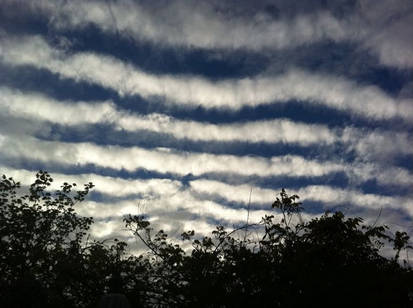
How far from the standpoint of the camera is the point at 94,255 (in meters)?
8.70

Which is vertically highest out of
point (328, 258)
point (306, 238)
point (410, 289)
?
point (306, 238)

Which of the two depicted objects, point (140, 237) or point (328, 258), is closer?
point (328, 258)

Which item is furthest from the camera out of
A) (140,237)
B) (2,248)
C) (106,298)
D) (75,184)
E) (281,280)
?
(75,184)

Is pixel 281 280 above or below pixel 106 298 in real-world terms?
above

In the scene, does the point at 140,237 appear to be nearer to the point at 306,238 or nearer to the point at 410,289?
the point at 306,238

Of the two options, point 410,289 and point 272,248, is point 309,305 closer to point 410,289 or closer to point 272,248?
point 272,248

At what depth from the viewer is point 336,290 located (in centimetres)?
744

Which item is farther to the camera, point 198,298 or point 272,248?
point 272,248

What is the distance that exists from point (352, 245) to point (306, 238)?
1178 millimetres

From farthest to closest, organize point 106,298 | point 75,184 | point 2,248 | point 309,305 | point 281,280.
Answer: point 75,184 → point 2,248 → point 281,280 → point 309,305 → point 106,298

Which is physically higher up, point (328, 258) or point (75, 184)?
point (75, 184)

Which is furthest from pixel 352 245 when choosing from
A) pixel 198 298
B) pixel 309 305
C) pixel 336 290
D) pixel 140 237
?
pixel 140 237

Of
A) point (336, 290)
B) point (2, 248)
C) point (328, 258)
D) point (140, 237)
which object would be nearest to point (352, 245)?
point (328, 258)

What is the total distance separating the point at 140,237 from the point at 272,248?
3782 mm
